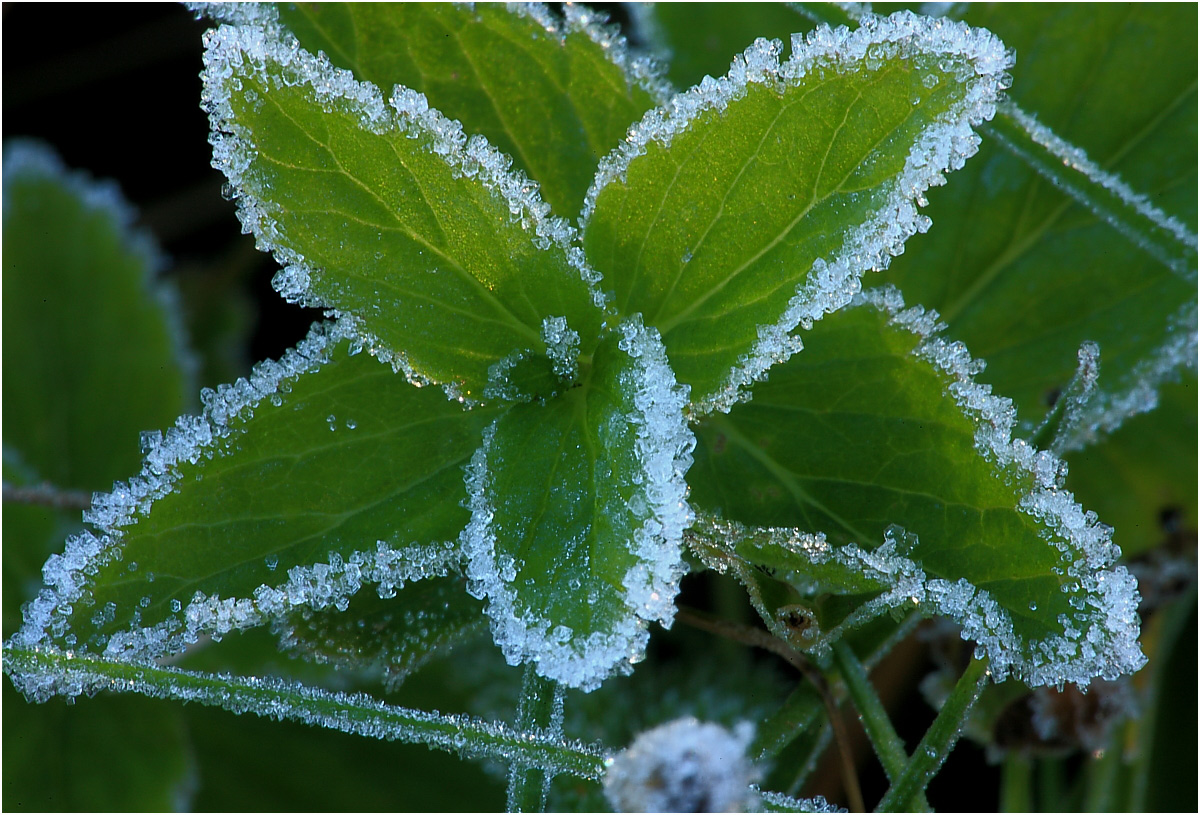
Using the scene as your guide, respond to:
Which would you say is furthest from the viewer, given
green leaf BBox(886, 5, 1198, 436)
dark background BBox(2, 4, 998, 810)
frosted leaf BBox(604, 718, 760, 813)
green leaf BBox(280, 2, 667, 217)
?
dark background BBox(2, 4, 998, 810)

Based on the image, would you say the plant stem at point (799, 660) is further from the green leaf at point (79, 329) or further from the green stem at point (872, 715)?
the green leaf at point (79, 329)

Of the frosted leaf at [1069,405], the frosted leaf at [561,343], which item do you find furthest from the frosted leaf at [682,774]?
the frosted leaf at [1069,405]

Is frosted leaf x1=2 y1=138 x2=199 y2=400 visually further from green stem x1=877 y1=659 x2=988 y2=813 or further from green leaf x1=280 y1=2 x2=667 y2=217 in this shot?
green stem x1=877 y1=659 x2=988 y2=813

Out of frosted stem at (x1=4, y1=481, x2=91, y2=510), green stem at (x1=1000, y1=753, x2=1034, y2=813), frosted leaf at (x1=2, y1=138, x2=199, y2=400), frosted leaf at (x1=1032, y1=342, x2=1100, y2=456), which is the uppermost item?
frosted leaf at (x1=2, y1=138, x2=199, y2=400)

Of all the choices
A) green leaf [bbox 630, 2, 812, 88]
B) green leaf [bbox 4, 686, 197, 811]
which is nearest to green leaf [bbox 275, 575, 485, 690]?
green leaf [bbox 4, 686, 197, 811]

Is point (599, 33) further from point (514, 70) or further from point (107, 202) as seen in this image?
point (107, 202)

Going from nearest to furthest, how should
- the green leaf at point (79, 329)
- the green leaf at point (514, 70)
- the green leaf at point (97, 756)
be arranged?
the green leaf at point (514, 70)
the green leaf at point (97, 756)
the green leaf at point (79, 329)
